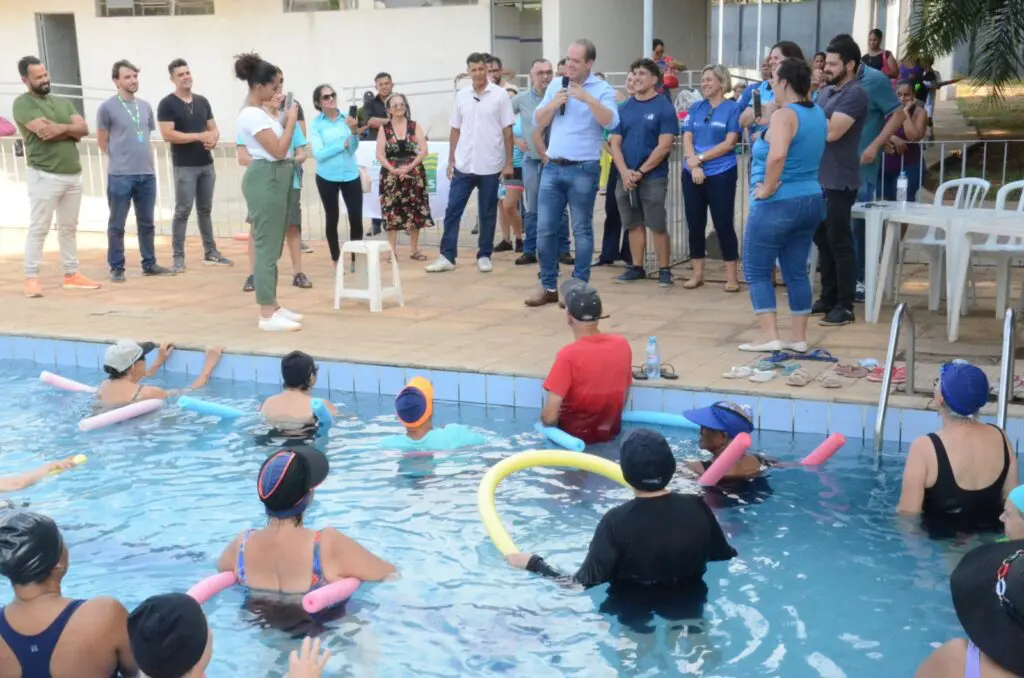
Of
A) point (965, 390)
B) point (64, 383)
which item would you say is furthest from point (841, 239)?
point (64, 383)

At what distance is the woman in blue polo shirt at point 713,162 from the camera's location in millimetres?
9570

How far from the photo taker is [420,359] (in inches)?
316

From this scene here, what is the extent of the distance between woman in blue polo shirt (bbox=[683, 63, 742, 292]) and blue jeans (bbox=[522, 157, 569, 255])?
1317 mm

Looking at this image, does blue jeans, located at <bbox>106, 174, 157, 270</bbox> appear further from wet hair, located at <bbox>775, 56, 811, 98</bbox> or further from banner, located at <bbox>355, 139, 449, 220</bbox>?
wet hair, located at <bbox>775, 56, 811, 98</bbox>

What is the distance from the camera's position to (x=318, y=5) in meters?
25.1

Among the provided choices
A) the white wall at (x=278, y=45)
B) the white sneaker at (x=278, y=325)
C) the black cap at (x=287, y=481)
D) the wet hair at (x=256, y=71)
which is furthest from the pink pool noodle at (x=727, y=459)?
the white wall at (x=278, y=45)

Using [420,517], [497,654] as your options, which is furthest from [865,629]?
[420,517]

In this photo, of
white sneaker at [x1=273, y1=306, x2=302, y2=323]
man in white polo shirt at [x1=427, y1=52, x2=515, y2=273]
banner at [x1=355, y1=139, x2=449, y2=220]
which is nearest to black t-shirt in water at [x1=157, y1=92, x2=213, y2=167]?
banner at [x1=355, y1=139, x2=449, y2=220]

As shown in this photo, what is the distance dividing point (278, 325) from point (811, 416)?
4.09 m

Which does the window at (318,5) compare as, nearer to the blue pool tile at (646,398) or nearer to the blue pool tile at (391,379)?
the blue pool tile at (391,379)

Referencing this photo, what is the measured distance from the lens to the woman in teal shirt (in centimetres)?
1098

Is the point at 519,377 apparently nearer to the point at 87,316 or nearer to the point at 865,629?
the point at 865,629

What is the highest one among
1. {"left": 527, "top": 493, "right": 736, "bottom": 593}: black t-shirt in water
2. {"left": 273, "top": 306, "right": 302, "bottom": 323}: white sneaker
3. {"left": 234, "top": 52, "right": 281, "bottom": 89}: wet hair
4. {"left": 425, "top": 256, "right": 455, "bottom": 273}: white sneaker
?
{"left": 234, "top": 52, "right": 281, "bottom": 89}: wet hair

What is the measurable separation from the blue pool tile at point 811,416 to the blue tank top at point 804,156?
4.70 ft
